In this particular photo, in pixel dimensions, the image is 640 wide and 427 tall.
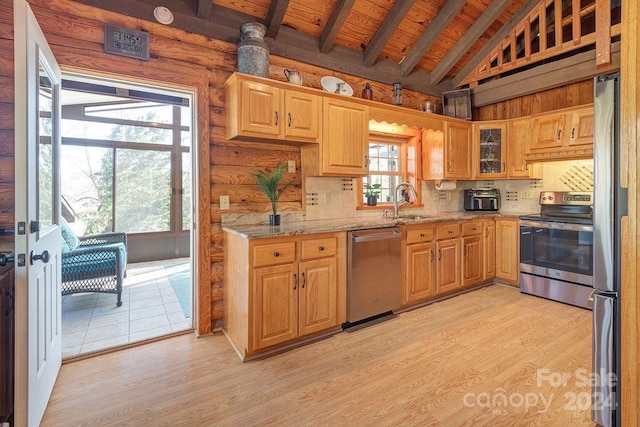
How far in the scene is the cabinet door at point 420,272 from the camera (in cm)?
317

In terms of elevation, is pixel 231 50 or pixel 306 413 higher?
pixel 231 50

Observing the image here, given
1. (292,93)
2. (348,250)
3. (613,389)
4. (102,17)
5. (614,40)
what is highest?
(614,40)

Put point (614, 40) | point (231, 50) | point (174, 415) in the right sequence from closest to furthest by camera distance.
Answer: point (174, 415)
point (231, 50)
point (614, 40)

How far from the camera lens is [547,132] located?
12.2 ft

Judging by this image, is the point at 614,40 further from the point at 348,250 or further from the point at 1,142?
the point at 1,142

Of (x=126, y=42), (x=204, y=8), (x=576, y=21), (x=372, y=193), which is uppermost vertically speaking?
(x=576, y=21)

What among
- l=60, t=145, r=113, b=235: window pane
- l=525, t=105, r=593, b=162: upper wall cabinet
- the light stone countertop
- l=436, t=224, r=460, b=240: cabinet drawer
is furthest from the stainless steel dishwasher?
l=60, t=145, r=113, b=235: window pane

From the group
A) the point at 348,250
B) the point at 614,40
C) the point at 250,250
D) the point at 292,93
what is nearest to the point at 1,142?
the point at 250,250

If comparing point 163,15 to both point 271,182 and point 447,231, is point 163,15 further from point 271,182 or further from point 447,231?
point 447,231

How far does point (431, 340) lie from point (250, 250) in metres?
1.64

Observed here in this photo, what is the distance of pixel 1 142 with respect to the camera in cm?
202

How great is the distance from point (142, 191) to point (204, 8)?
155 inches

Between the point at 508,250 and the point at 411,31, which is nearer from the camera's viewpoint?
the point at 411,31

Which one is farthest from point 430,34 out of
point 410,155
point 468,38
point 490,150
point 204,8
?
point 204,8
